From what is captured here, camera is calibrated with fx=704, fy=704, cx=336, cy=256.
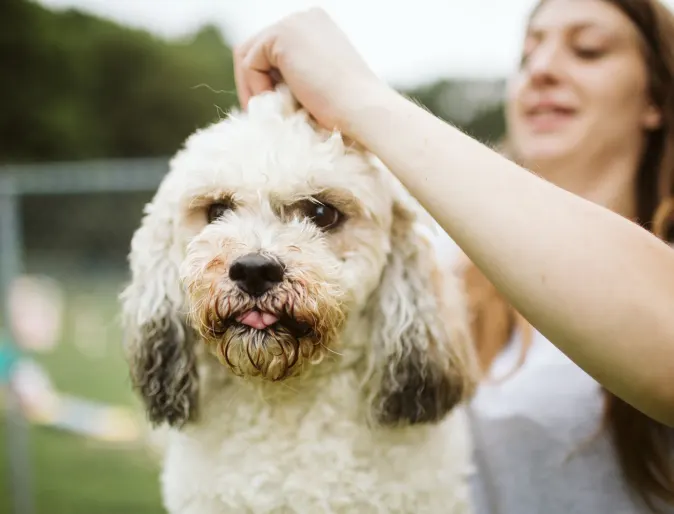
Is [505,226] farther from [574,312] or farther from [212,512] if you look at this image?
[212,512]

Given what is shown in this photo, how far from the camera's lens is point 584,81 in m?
1.87

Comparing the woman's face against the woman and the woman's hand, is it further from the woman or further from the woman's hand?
the woman's hand

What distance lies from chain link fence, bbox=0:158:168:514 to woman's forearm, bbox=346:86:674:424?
4.18 ft

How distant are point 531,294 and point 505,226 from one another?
0.10 m

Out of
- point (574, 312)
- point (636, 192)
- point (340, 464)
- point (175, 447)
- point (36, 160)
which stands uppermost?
point (574, 312)

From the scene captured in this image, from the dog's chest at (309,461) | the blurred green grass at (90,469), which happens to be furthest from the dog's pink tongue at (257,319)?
the blurred green grass at (90,469)

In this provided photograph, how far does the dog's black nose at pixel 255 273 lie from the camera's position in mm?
1302

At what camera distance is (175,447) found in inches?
62.9

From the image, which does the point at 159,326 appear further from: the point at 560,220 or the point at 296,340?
the point at 560,220

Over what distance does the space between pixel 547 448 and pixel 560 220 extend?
978mm

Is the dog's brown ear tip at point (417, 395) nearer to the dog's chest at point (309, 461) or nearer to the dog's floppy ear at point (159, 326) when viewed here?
the dog's chest at point (309, 461)

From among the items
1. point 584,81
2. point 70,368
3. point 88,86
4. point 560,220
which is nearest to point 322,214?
point 560,220

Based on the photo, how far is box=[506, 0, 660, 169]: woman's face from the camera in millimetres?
1875

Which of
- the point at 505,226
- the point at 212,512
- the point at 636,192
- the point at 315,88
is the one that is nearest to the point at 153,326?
the point at 212,512
